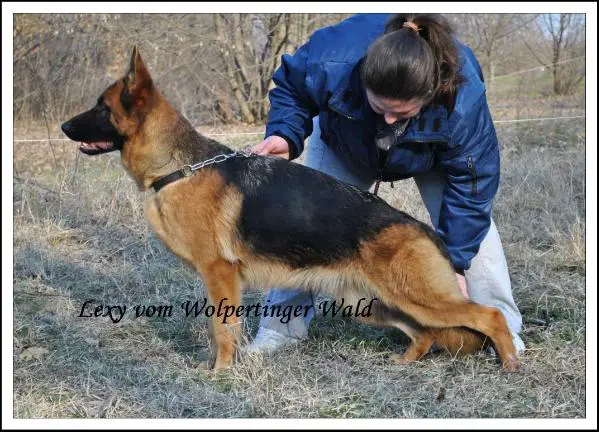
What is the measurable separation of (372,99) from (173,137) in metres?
1.27

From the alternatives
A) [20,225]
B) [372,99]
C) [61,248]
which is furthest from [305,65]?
[20,225]

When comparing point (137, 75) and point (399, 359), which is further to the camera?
point (399, 359)

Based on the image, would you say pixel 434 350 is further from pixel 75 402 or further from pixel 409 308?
pixel 75 402

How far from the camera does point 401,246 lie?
3701 mm

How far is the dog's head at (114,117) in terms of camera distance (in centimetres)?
382

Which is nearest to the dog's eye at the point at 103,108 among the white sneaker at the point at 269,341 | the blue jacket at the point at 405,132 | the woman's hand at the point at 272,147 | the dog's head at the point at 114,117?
the dog's head at the point at 114,117

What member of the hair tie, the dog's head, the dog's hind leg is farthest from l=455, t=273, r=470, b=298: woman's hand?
the dog's head

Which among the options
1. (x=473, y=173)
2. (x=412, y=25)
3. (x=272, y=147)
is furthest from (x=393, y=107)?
(x=272, y=147)

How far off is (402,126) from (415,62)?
48 cm

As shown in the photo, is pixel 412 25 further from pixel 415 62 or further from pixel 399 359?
pixel 399 359

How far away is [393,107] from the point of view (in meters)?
3.45

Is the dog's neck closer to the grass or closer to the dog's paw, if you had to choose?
the grass

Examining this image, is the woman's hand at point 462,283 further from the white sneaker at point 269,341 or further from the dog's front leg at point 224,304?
the dog's front leg at point 224,304

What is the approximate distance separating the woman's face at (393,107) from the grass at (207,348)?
1.52 meters
